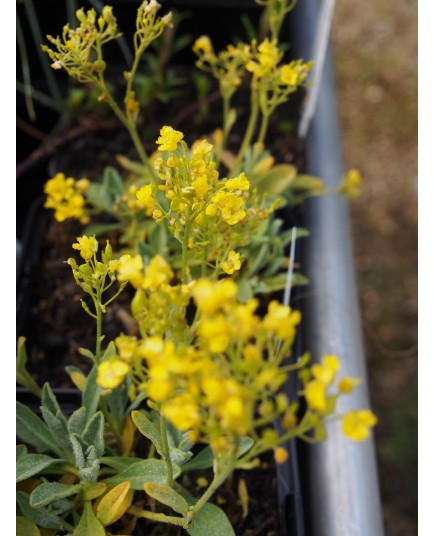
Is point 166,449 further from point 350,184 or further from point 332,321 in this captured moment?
point 350,184

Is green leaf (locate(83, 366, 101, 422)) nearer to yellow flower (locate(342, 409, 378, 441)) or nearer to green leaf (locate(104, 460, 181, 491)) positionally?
green leaf (locate(104, 460, 181, 491))

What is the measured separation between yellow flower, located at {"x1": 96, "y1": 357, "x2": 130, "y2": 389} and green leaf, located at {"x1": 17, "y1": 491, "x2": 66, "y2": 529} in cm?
42

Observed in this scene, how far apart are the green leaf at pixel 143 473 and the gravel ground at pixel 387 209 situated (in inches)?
40.5

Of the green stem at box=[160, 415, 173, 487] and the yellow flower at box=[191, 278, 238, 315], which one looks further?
the green stem at box=[160, 415, 173, 487]

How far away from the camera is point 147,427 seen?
96 cm

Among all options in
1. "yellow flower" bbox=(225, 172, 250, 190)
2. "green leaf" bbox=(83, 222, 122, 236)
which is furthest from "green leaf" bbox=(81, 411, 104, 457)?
"green leaf" bbox=(83, 222, 122, 236)

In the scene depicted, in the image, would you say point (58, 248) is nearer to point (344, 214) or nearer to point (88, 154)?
point (88, 154)

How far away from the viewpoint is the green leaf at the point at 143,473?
1.00 meters

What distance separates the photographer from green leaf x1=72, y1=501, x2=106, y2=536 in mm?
994

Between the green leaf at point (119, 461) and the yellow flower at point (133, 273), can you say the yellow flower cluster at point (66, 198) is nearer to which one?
the green leaf at point (119, 461)

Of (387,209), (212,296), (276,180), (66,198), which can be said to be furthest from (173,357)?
(387,209)
